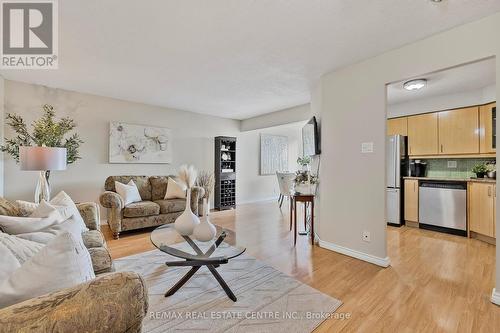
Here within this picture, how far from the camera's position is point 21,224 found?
149 centimetres

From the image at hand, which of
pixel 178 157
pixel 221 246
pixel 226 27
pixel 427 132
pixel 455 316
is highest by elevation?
pixel 226 27

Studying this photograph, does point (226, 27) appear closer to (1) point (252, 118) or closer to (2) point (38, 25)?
(2) point (38, 25)

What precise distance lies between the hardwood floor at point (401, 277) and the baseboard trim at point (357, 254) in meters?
0.08

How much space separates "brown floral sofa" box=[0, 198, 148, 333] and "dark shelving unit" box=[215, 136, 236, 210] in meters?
5.04

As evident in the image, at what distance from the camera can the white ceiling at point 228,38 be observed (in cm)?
187

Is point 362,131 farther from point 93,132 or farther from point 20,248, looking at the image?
point 93,132

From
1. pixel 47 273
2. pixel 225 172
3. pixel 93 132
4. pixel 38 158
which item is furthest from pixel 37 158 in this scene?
pixel 225 172

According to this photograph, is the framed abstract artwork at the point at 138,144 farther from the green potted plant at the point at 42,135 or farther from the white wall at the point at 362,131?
the white wall at the point at 362,131

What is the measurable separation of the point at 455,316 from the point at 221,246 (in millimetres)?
1931

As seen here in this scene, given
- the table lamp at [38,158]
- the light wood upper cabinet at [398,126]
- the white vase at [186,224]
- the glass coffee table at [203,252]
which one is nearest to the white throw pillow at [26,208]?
the table lamp at [38,158]

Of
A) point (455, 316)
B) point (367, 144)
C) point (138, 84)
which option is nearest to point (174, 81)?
point (138, 84)

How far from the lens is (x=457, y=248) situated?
314cm

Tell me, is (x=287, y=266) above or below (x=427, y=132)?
below

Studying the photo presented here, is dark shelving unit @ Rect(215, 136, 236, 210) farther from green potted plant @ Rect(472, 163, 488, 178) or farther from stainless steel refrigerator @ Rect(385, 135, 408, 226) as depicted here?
green potted plant @ Rect(472, 163, 488, 178)
